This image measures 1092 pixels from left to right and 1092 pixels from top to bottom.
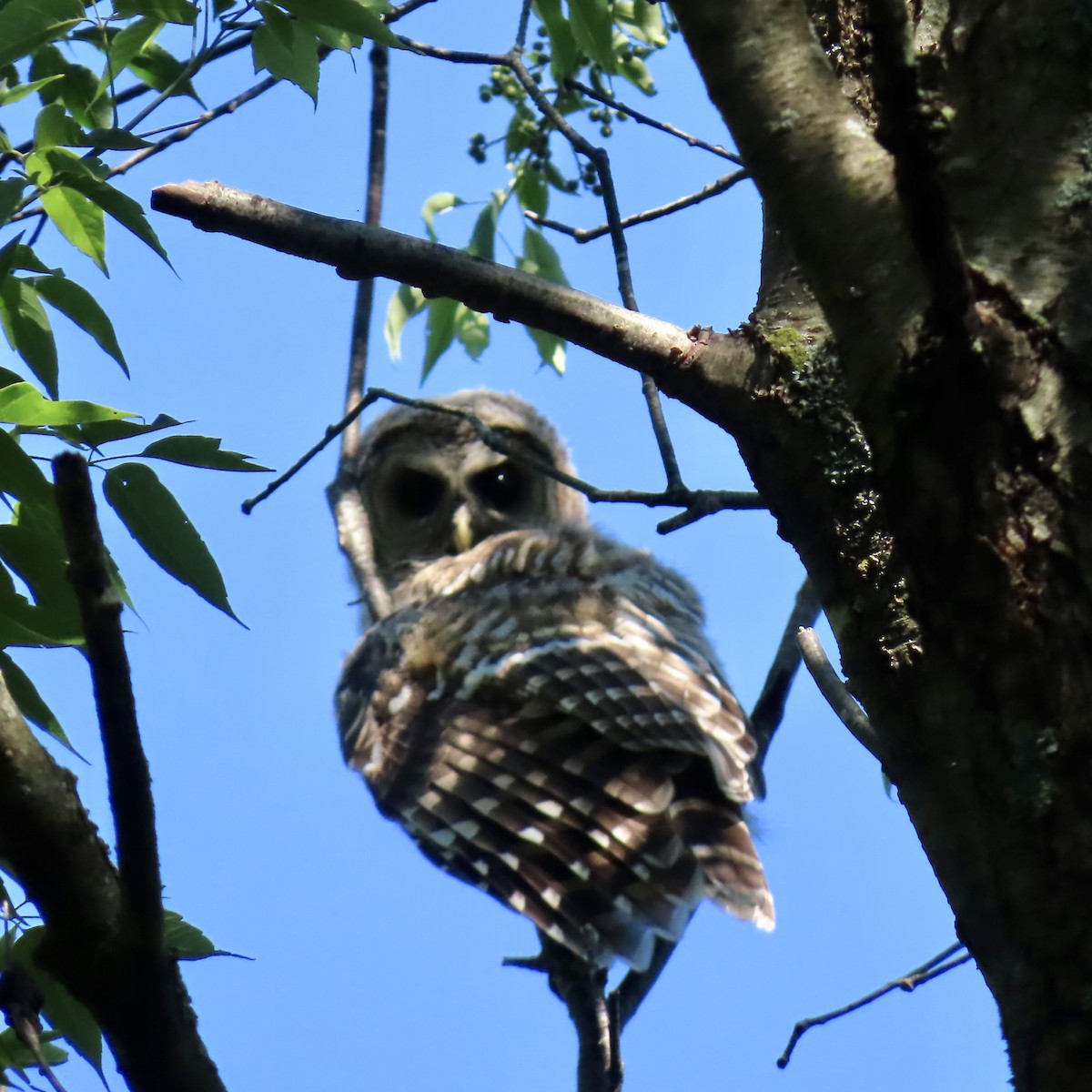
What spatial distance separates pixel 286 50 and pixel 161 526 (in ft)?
2.99

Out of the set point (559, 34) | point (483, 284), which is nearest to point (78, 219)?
point (483, 284)

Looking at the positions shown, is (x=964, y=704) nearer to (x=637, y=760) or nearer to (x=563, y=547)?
(x=637, y=760)

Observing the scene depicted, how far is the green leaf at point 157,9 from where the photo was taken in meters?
2.07

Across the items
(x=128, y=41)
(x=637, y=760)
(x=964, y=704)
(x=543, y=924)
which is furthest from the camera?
(x=637, y=760)

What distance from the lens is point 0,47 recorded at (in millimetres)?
1969

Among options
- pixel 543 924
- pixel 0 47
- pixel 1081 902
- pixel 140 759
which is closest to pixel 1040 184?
pixel 1081 902

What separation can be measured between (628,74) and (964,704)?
3.01 m

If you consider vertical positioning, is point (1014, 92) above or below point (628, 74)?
below

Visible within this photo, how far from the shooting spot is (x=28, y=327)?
2.10 meters

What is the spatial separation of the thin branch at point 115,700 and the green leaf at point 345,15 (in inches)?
44.9

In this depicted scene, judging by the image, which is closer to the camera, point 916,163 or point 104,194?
point 916,163

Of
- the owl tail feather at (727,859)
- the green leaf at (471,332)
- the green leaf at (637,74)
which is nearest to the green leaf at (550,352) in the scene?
the green leaf at (471,332)

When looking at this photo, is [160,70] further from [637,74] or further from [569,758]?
[569,758]

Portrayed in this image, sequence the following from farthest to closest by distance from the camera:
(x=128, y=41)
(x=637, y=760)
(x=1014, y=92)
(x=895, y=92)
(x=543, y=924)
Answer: (x=637, y=760) < (x=543, y=924) < (x=128, y=41) < (x=1014, y=92) < (x=895, y=92)
